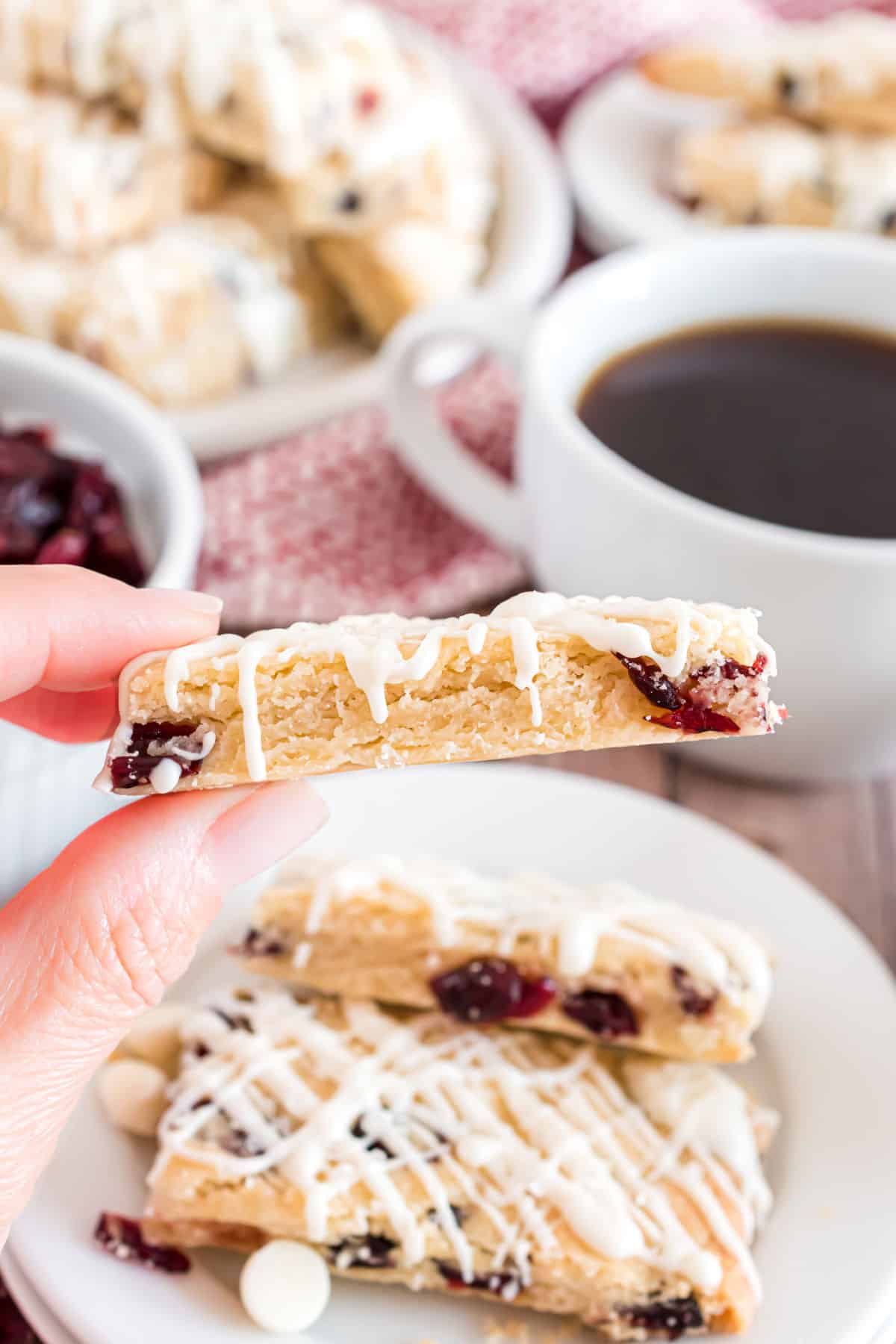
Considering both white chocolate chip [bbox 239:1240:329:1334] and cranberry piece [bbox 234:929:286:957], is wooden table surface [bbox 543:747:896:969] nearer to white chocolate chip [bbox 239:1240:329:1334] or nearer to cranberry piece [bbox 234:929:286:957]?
cranberry piece [bbox 234:929:286:957]

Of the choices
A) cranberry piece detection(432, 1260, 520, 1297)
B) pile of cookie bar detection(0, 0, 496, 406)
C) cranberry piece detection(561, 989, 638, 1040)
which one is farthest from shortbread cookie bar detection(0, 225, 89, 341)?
cranberry piece detection(432, 1260, 520, 1297)

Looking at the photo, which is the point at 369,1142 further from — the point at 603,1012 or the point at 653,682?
the point at 653,682

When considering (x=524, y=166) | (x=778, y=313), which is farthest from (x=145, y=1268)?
(x=524, y=166)

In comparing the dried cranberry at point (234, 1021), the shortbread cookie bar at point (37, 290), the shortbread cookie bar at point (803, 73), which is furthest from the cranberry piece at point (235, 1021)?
the shortbread cookie bar at point (803, 73)

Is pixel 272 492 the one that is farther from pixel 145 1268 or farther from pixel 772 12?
pixel 772 12

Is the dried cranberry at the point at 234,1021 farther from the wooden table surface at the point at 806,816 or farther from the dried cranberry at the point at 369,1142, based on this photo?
the wooden table surface at the point at 806,816

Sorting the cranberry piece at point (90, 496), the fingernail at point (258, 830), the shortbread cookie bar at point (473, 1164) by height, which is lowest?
the shortbread cookie bar at point (473, 1164)
